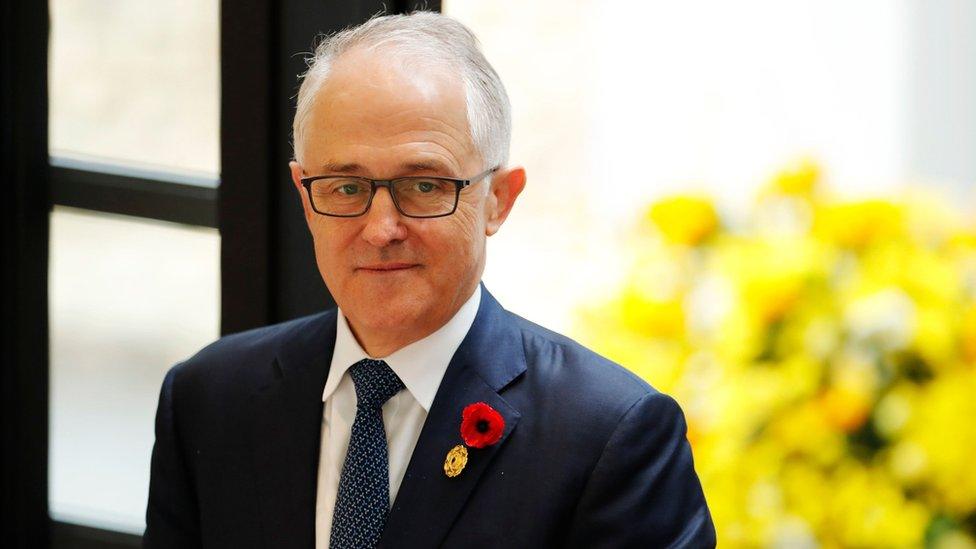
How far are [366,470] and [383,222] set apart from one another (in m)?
0.34

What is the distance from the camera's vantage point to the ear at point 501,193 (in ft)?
6.31

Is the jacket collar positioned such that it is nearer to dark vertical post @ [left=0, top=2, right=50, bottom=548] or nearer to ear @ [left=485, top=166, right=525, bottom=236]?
ear @ [left=485, top=166, right=525, bottom=236]

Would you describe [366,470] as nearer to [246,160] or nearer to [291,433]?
[291,433]

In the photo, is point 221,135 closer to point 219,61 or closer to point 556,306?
point 219,61

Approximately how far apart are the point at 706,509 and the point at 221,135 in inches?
48.1

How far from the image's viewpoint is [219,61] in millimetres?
2750

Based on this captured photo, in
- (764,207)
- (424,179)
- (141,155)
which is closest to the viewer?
(424,179)

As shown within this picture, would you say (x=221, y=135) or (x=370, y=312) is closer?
(x=370, y=312)

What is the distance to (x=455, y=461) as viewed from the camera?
1916mm

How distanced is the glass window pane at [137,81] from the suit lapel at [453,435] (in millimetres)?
1090

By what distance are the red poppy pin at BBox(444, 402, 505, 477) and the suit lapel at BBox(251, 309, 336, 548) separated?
0.22 meters

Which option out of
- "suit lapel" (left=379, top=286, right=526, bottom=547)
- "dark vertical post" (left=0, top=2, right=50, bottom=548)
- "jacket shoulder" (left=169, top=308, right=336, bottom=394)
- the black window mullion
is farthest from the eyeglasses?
"dark vertical post" (left=0, top=2, right=50, bottom=548)

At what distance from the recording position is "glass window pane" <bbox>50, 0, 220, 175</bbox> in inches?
115

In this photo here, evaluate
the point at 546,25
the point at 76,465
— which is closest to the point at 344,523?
the point at 546,25
